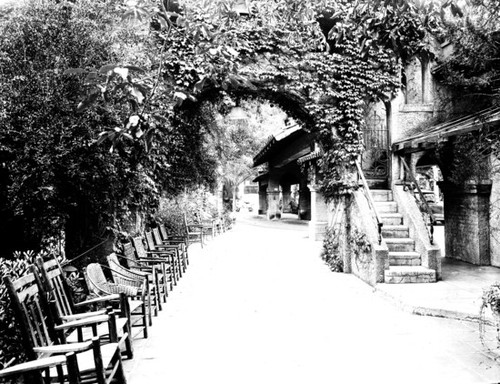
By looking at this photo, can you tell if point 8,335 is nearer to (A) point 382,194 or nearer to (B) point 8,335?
(B) point 8,335

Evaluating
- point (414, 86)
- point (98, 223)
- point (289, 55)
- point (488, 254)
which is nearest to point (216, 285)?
point (98, 223)

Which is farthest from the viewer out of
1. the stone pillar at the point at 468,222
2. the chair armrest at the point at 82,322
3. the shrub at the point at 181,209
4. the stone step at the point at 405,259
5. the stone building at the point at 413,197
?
the shrub at the point at 181,209

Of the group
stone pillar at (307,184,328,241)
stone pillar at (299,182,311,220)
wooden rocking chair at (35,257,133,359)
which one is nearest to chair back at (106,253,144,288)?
wooden rocking chair at (35,257,133,359)

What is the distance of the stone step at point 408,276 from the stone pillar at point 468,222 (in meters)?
2.53

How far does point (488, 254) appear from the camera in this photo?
359 inches

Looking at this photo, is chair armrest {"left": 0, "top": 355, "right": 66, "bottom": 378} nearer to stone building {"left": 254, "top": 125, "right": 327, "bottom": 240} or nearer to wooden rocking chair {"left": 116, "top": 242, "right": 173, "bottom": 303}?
wooden rocking chair {"left": 116, "top": 242, "right": 173, "bottom": 303}

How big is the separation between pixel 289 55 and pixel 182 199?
7468mm

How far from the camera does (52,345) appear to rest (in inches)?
120

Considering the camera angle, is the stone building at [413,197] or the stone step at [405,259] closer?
the stone building at [413,197]

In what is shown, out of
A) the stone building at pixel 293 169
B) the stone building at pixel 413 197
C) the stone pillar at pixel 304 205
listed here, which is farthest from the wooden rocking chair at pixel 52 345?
the stone pillar at pixel 304 205

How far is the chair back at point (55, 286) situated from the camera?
132 inches

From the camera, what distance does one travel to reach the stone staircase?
7.38m

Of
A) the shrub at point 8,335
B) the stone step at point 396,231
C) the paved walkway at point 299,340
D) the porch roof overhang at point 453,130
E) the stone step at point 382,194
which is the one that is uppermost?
the porch roof overhang at point 453,130

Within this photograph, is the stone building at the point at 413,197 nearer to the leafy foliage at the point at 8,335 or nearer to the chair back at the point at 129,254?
the chair back at the point at 129,254
